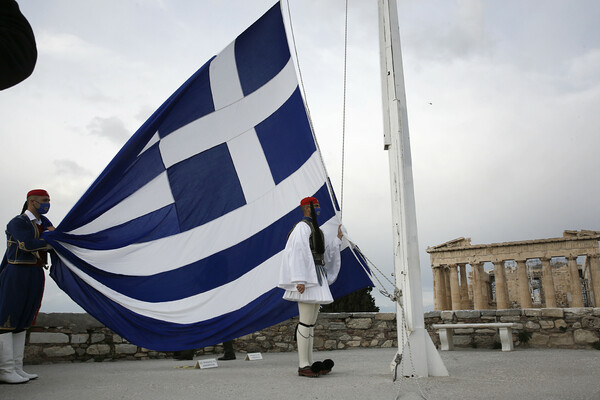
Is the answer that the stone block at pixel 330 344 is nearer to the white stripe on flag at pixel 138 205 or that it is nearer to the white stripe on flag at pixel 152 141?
the white stripe on flag at pixel 138 205

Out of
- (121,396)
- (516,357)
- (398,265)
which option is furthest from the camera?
(516,357)

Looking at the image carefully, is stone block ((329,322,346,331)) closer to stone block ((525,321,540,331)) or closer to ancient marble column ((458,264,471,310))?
stone block ((525,321,540,331))

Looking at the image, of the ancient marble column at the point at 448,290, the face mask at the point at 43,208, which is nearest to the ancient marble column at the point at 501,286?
the ancient marble column at the point at 448,290

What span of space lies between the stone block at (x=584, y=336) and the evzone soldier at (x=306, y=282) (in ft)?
15.6

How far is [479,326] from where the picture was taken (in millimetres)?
6754

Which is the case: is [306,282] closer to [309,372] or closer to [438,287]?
[309,372]

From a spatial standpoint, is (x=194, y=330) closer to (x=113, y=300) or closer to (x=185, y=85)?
(x=113, y=300)

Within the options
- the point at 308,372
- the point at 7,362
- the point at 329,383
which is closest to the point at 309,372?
the point at 308,372

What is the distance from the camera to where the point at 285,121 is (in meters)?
5.10

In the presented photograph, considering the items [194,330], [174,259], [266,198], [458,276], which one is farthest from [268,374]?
[458,276]

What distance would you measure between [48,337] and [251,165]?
138 inches

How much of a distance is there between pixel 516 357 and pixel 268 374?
320cm

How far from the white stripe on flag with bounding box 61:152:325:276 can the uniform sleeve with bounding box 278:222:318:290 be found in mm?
779

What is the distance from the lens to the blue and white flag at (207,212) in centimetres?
445
